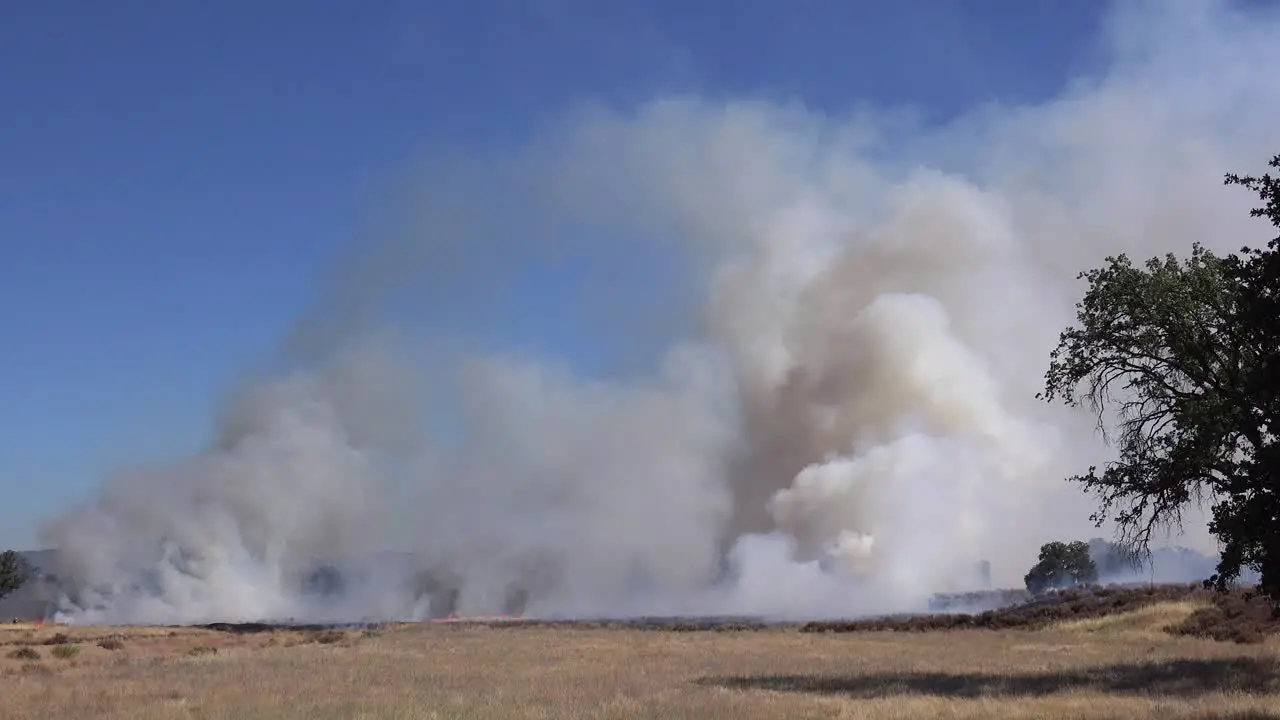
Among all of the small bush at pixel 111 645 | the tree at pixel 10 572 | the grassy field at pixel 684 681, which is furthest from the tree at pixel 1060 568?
the tree at pixel 10 572

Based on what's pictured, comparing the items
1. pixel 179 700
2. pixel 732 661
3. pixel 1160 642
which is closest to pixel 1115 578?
pixel 1160 642

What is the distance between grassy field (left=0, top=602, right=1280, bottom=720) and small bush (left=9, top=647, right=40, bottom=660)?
0.38 m

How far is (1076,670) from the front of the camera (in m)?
40.2

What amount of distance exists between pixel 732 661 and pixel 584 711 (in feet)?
79.7

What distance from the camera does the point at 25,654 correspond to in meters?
67.2

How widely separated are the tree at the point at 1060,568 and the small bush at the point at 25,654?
145742 mm

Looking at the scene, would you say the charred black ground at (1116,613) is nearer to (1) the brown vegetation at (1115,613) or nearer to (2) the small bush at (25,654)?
(1) the brown vegetation at (1115,613)

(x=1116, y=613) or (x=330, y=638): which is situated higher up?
(x=330, y=638)

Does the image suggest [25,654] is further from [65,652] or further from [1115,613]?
[1115,613]

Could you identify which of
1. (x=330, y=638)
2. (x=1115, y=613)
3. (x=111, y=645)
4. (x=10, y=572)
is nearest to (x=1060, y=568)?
(x=1115, y=613)

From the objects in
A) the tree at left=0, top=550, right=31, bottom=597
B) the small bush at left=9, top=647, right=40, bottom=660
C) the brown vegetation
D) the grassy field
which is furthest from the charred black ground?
the tree at left=0, top=550, right=31, bottom=597

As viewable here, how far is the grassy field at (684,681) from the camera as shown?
28031 millimetres

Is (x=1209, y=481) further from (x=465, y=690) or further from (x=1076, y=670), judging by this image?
(x=465, y=690)

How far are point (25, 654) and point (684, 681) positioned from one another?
50300 millimetres
